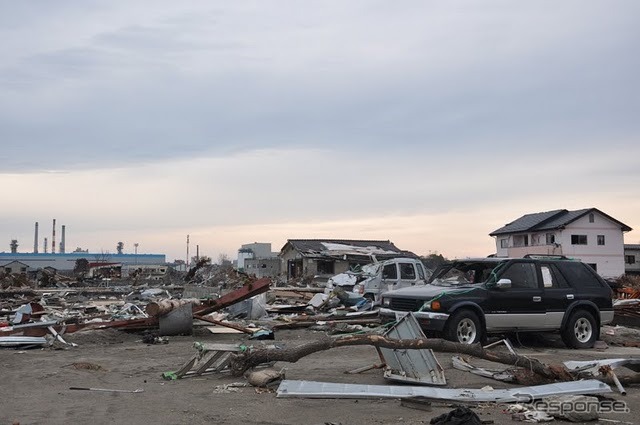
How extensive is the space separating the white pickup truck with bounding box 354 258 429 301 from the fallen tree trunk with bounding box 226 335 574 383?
43.6ft

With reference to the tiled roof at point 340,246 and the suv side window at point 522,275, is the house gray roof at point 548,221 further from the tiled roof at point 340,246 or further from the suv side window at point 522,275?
the suv side window at point 522,275

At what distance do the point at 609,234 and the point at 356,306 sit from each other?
44.7m

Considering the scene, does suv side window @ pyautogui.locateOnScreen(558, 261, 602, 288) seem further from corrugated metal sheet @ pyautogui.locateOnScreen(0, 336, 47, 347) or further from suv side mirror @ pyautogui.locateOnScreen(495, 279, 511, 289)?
corrugated metal sheet @ pyautogui.locateOnScreen(0, 336, 47, 347)

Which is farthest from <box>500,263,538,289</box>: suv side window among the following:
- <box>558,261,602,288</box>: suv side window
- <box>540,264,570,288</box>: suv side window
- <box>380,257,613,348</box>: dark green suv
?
<box>558,261,602,288</box>: suv side window

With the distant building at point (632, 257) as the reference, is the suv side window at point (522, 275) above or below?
below

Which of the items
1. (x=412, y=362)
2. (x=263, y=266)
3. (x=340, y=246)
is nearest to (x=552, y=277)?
(x=412, y=362)

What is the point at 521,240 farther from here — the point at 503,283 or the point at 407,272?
the point at 503,283

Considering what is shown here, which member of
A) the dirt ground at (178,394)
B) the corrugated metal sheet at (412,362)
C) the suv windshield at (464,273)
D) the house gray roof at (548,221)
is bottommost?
the dirt ground at (178,394)

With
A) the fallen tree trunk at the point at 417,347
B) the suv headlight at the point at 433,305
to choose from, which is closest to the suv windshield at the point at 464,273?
the suv headlight at the point at 433,305

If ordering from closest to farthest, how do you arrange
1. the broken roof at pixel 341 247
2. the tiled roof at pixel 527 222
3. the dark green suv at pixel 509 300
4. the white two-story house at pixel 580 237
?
the dark green suv at pixel 509 300, the broken roof at pixel 341 247, the white two-story house at pixel 580 237, the tiled roof at pixel 527 222

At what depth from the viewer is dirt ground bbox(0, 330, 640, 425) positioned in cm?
698

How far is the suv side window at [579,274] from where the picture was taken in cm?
1406

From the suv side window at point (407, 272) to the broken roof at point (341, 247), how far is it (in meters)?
23.3

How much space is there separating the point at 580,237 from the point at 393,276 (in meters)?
40.4
